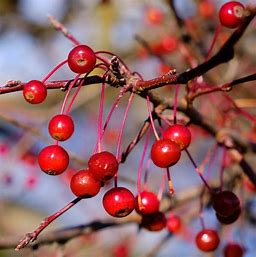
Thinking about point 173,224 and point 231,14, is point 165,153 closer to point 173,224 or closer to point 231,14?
point 231,14

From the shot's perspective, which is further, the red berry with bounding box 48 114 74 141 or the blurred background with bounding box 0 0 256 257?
the blurred background with bounding box 0 0 256 257

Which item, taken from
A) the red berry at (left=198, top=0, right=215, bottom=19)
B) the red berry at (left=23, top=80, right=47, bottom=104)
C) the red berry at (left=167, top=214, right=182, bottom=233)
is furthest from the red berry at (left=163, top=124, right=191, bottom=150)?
the red berry at (left=198, top=0, right=215, bottom=19)

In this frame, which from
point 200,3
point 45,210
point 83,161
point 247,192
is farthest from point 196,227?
point 45,210

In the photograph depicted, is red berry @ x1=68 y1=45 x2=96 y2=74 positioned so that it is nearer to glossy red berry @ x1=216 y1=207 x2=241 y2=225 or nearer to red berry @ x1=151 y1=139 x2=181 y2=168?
red berry @ x1=151 y1=139 x2=181 y2=168

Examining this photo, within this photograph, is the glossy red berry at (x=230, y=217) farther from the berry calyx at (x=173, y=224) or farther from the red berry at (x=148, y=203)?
the berry calyx at (x=173, y=224)

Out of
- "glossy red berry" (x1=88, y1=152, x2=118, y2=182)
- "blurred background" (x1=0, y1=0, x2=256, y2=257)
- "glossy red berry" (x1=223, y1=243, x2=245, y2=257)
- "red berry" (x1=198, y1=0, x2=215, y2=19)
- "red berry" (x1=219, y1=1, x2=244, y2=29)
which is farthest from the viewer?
"red berry" (x1=198, y1=0, x2=215, y2=19)

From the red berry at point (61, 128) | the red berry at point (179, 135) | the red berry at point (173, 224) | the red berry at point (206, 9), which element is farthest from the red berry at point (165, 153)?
the red berry at point (206, 9)
